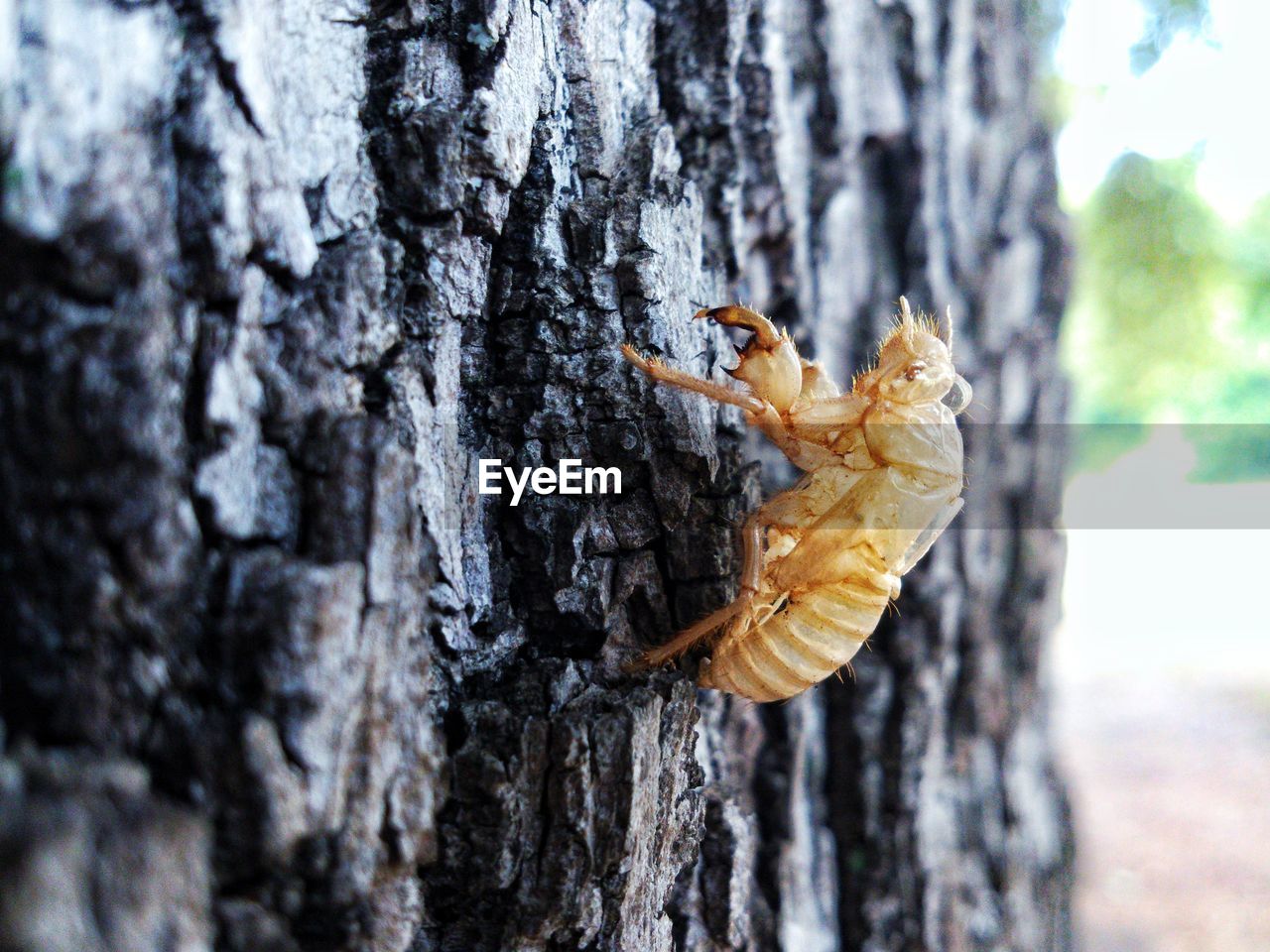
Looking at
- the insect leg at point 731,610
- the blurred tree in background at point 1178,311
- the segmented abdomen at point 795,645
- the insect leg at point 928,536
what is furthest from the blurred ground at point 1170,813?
the insect leg at point 731,610

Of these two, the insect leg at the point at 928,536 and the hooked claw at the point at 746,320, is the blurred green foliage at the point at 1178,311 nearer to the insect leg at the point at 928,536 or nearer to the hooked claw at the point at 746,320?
the insect leg at the point at 928,536

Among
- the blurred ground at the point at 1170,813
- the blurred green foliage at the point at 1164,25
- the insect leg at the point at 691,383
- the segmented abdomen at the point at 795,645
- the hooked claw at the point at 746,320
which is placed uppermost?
the blurred green foliage at the point at 1164,25

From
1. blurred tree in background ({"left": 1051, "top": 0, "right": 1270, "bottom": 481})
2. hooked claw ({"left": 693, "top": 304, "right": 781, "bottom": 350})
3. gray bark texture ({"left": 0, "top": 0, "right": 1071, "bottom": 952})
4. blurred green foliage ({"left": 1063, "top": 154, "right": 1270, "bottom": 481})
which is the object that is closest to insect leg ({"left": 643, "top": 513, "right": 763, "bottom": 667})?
gray bark texture ({"left": 0, "top": 0, "right": 1071, "bottom": 952})

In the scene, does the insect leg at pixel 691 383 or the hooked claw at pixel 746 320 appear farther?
the hooked claw at pixel 746 320

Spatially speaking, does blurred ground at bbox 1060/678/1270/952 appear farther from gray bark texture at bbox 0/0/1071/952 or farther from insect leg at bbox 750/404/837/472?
gray bark texture at bbox 0/0/1071/952

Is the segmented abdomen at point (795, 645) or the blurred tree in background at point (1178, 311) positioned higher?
the blurred tree in background at point (1178, 311)

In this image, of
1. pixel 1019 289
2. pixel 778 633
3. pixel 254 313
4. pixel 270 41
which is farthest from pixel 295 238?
pixel 1019 289
